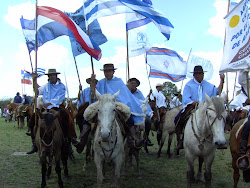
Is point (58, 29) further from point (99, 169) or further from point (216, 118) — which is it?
point (216, 118)

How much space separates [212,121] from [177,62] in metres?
8.41

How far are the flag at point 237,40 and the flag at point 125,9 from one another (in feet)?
6.30

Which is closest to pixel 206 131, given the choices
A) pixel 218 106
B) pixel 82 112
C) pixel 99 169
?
pixel 218 106

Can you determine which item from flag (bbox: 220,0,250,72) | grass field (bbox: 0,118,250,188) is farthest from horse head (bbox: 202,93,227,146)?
Result: grass field (bbox: 0,118,250,188)

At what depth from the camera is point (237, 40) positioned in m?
5.75

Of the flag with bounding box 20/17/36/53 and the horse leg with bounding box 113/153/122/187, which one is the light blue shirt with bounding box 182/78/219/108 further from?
the flag with bounding box 20/17/36/53

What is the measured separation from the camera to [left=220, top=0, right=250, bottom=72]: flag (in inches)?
216

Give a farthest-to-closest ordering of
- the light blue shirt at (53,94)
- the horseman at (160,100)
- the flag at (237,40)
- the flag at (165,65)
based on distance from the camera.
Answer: the flag at (165,65)
the horseman at (160,100)
the light blue shirt at (53,94)
the flag at (237,40)

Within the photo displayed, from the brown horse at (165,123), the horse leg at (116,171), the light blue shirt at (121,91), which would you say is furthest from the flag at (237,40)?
the brown horse at (165,123)

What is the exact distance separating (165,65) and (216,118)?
805 cm

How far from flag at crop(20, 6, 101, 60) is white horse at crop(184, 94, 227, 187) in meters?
3.09

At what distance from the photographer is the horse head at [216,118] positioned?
4.70 metres

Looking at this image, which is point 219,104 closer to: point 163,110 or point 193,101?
point 193,101

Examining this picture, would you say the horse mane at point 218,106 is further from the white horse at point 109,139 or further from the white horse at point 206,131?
the white horse at point 109,139
